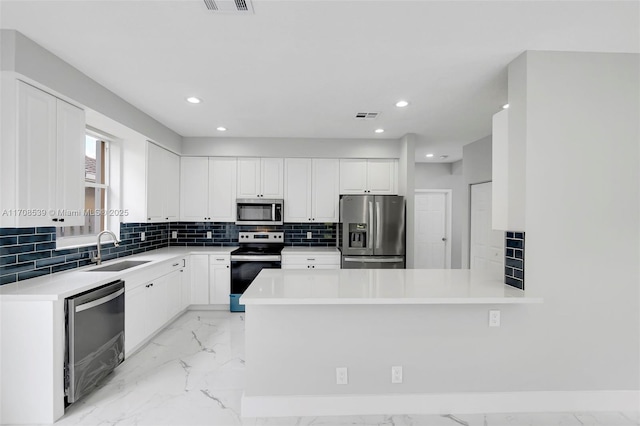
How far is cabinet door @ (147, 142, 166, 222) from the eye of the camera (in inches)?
151

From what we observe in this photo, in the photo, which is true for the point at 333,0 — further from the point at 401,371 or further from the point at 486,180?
the point at 486,180

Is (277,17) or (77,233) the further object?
(77,233)

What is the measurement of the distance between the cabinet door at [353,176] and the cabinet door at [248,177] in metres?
1.30

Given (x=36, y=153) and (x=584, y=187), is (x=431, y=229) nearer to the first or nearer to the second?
(x=584, y=187)

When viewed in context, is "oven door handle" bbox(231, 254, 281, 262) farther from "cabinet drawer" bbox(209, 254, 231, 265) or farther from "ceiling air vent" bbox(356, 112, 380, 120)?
"ceiling air vent" bbox(356, 112, 380, 120)

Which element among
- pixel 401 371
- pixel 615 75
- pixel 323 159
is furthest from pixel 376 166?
pixel 401 371

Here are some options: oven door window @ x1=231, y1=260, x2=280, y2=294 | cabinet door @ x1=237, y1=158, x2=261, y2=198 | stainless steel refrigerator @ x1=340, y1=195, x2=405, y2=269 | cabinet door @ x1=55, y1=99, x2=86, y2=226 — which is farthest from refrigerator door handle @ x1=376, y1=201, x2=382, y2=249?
cabinet door @ x1=55, y1=99, x2=86, y2=226

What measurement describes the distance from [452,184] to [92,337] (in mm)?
6167

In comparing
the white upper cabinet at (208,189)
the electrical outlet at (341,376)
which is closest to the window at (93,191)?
the white upper cabinet at (208,189)

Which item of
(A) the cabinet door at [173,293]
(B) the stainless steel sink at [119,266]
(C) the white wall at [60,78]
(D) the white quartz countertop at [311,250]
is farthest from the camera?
(D) the white quartz countertop at [311,250]

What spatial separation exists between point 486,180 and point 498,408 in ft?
10.2

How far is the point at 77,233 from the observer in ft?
10.5

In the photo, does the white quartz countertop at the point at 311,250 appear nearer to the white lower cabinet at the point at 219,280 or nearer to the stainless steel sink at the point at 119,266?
the white lower cabinet at the point at 219,280

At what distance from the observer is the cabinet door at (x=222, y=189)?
15.5 ft
